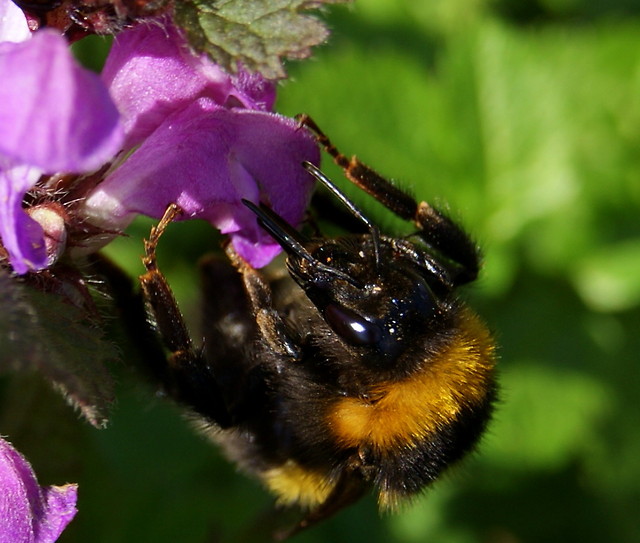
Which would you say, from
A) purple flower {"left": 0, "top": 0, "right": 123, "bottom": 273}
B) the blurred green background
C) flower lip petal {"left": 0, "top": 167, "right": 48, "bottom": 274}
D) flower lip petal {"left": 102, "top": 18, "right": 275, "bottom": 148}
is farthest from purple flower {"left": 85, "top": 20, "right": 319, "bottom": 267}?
the blurred green background

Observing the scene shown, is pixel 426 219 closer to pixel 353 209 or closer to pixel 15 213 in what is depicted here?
pixel 353 209

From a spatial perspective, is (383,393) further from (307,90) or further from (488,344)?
(307,90)

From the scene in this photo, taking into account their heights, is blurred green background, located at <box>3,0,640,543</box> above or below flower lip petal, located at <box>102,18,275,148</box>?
below

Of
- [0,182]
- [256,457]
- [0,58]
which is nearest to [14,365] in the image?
[0,182]

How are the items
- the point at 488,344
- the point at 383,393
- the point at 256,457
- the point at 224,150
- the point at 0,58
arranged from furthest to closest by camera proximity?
1. the point at 256,457
2. the point at 488,344
3. the point at 383,393
4. the point at 224,150
5. the point at 0,58

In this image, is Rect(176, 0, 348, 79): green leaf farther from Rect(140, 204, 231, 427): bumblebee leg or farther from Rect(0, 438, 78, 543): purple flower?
Rect(0, 438, 78, 543): purple flower

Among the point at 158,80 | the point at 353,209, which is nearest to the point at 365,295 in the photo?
the point at 353,209

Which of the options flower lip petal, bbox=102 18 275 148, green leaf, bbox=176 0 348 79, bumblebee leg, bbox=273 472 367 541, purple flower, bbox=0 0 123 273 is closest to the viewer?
purple flower, bbox=0 0 123 273
